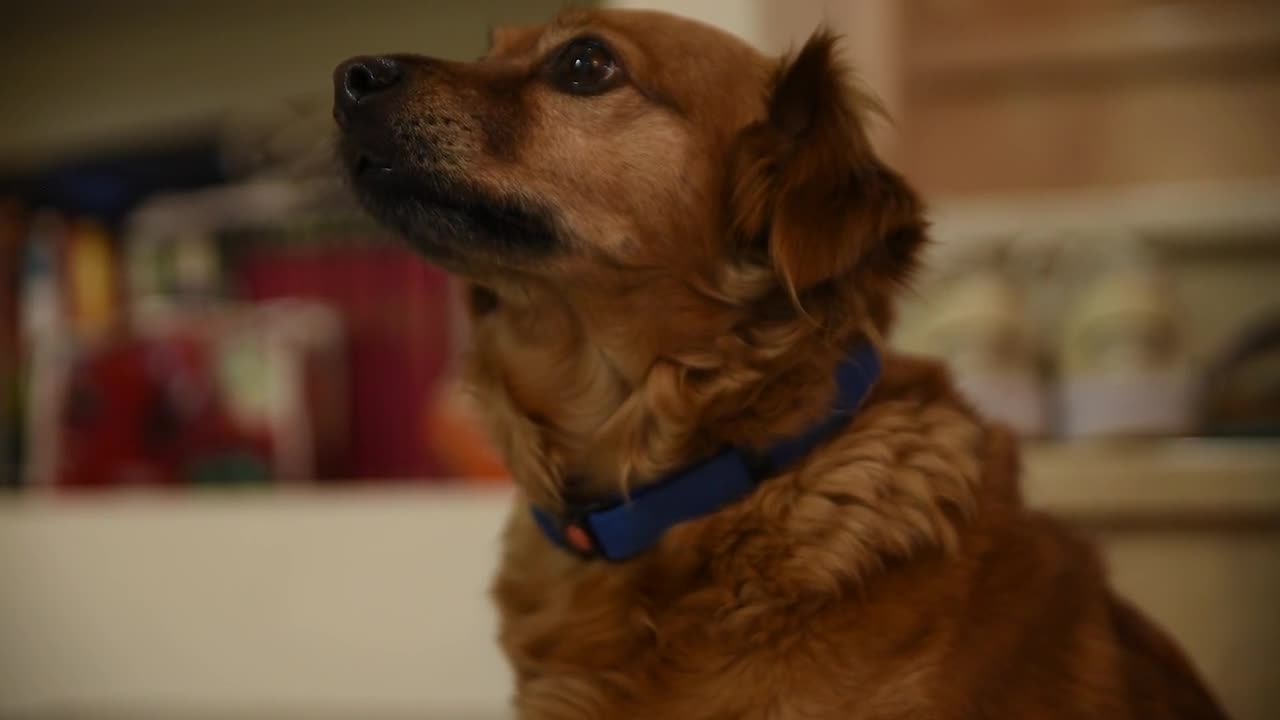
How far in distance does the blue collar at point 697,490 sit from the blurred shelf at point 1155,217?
827mm

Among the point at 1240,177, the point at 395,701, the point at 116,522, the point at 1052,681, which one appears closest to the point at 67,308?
the point at 116,522

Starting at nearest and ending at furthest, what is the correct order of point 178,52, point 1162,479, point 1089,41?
point 1162,479 → point 1089,41 → point 178,52

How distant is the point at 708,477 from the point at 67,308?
157 cm

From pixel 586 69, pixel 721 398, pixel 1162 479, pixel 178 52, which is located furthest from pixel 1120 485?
pixel 178 52

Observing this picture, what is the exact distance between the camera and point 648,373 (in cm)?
95

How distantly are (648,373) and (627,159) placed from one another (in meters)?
0.18

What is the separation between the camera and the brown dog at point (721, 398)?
824mm

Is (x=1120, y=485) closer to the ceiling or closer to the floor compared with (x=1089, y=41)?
closer to the floor

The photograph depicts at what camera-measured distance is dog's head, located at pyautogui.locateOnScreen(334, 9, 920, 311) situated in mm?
888

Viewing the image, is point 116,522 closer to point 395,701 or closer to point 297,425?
point 297,425

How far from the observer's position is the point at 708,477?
0.89 meters

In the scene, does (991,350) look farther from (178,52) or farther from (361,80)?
(178,52)

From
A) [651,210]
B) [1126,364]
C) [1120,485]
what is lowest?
[1120,485]

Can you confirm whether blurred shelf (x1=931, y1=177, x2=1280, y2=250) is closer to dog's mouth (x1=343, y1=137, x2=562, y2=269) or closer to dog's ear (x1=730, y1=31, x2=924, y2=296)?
dog's ear (x1=730, y1=31, x2=924, y2=296)
